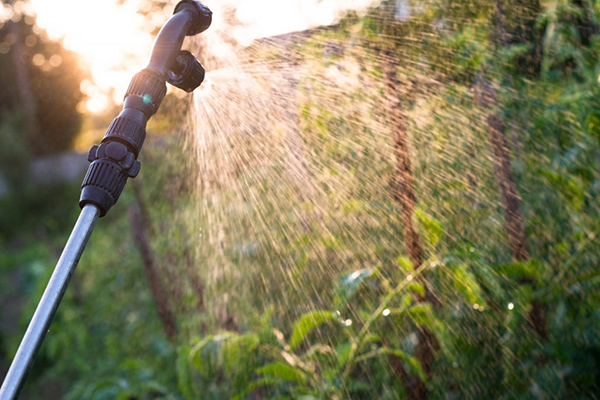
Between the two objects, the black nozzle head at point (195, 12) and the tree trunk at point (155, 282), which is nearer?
the black nozzle head at point (195, 12)

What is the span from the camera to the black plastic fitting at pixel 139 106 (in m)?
0.69

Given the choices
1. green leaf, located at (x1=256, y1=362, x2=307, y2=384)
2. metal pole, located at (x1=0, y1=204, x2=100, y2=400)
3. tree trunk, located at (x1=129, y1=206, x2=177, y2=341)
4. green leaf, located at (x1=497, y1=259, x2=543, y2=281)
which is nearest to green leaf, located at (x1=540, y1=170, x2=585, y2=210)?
green leaf, located at (x1=497, y1=259, x2=543, y2=281)

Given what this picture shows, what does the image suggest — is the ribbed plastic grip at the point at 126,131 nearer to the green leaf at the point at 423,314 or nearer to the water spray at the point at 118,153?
the water spray at the point at 118,153

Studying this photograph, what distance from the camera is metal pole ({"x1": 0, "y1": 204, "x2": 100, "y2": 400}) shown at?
58 cm

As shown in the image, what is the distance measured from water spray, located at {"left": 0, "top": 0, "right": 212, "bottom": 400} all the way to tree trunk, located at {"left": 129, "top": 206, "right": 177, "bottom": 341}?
1787 mm

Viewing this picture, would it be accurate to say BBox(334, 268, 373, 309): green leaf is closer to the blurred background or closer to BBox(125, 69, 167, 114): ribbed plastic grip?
the blurred background

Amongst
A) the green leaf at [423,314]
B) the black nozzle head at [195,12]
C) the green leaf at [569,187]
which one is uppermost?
the black nozzle head at [195,12]

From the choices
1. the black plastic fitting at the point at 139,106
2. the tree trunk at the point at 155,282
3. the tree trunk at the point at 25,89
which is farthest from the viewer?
the tree trunk at the point at 25,89

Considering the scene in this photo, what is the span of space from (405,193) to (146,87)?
0.54m

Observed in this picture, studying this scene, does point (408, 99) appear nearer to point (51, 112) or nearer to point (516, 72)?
point (516, 72)

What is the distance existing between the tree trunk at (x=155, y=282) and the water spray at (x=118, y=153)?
179 cm

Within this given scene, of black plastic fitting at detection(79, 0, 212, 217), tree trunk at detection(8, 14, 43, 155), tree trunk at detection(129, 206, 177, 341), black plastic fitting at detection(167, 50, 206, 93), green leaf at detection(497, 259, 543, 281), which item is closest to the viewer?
black plastic fitting at detection(79, 0, 212, 217)

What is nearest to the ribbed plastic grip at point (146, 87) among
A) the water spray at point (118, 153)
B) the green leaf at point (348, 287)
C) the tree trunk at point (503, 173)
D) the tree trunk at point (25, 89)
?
the water spray at point (118, 153)

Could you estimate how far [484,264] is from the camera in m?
0.94
